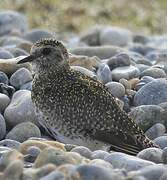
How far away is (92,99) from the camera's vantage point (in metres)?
8.70

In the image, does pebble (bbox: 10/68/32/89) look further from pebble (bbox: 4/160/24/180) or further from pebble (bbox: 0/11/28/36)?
pebble (bbox: 0/11/28/36)

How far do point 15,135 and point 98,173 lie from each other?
2.73 meters

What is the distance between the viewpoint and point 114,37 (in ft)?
55.1

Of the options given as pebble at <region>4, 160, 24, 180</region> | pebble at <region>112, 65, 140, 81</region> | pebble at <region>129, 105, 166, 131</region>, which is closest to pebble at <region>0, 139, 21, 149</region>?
pebble at <region>129, 105, 166, 131</region>

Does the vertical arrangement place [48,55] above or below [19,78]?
above

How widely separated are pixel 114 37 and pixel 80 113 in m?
8.31

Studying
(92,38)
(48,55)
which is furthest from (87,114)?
(92,38)

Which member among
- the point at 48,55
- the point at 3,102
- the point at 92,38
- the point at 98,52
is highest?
the point at 92,38

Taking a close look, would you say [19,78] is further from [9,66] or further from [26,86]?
[9,66]

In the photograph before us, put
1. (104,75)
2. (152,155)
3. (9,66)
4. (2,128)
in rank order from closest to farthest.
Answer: (152,155)
(2,128)
(9,66)
(104,75)

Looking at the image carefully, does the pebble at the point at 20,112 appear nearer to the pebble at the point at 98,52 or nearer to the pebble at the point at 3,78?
the pebble at the point at 3,78

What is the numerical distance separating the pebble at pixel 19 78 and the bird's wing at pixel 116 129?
139cm

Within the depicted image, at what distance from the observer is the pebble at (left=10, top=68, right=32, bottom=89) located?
10.1 m

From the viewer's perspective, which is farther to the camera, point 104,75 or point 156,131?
point 104,75
